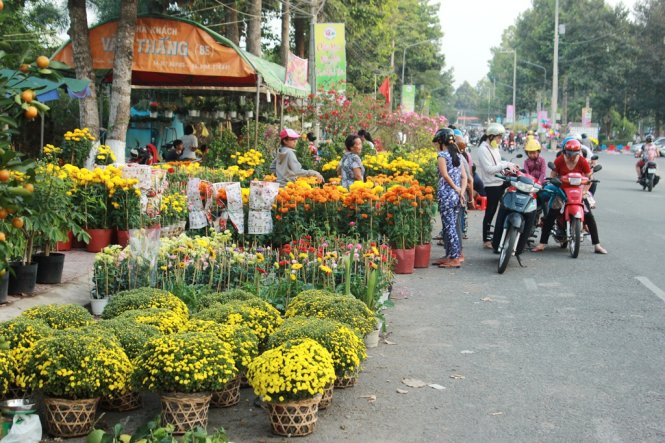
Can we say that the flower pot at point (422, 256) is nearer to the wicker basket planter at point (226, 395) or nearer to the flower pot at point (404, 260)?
the flower pot at point (404, 260)

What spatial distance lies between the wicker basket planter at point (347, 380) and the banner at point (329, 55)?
60.1ft

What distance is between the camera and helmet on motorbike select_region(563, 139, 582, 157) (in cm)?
1277

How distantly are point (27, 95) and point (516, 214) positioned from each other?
907 centimetres

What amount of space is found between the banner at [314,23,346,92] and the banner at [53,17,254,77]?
6168 millimetres

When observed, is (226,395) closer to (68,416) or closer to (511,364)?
(68,416)

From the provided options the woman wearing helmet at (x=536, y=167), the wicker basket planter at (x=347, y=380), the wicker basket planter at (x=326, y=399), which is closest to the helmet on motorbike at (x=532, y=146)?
the woman wearing helmet at (x=536, y=167)

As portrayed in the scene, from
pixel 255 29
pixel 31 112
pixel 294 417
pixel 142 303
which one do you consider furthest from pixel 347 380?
pixel 255 29

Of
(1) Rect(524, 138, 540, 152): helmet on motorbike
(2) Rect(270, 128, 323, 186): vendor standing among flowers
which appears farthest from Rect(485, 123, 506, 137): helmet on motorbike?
(2) Rect(270, 128, 323, 186): vendor standing among flowers

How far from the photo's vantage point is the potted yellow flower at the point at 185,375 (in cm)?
502

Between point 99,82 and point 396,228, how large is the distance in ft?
39.1

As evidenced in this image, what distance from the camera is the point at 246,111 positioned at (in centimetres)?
2486

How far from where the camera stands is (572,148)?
1279 centimetres

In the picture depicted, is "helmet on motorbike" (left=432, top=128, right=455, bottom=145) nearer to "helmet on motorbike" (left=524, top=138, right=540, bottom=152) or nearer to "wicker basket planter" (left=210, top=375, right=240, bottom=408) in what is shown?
"helmet on motorbike" (left=524, top=138, right=540, bottom=152)

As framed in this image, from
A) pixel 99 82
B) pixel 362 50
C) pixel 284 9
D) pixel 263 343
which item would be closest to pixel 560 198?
pixel 263 343
